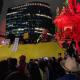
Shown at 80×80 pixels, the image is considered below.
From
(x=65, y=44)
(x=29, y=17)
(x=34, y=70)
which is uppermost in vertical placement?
(x=29, y=17)

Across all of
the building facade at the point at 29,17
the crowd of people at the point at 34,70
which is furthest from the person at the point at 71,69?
the building facade at the point at 29,17

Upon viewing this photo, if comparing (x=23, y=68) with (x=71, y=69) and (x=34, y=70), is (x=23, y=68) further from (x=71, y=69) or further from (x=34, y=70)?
(x=71, y=69)

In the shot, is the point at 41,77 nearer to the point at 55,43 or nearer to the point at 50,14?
the point at 55,43

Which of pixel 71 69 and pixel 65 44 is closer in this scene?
pixel 71 69

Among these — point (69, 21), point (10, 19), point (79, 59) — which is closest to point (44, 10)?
point (10, 19)

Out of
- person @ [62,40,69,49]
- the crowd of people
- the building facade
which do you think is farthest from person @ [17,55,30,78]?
the building facade

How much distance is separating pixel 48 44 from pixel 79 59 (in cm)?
81

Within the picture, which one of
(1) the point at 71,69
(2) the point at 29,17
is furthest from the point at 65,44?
(2) the point at 29,17

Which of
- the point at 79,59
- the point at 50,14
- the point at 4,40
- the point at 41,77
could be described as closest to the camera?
the point at 79,59

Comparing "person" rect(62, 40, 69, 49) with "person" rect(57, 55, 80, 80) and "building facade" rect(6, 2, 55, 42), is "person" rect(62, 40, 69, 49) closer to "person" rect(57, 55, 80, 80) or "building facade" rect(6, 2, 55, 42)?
"person" rect(57, 55, 80, 80)

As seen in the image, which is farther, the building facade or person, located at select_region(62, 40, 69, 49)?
the building facade

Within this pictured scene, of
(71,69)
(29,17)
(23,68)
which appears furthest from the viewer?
(29,17)

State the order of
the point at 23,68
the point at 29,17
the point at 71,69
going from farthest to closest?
1. the point at 29,17
2. the point at 23,68
3. the point at 71,69

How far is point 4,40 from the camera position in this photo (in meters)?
3.70
